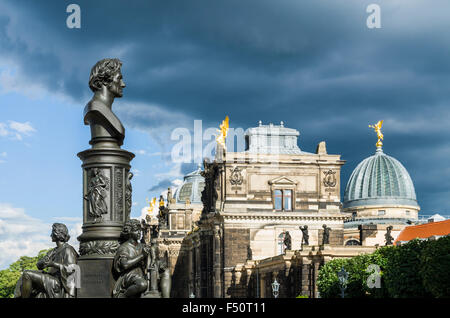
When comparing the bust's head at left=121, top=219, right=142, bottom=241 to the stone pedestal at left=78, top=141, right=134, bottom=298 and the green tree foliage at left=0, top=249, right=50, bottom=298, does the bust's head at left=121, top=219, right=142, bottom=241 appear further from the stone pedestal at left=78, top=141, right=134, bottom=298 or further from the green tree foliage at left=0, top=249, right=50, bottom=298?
the green tree foliage at left=0, top=249, right=50, bottom=298

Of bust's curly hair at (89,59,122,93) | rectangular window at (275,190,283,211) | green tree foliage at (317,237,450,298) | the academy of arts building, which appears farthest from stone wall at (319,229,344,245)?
bust's curly hair at (89,59,122,93)

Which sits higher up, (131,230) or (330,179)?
(330,179)

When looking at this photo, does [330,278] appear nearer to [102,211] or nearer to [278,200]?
[278,200]

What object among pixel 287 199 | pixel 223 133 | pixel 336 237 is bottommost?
pixel 336 237

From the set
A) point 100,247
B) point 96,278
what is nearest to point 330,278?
point 100,247

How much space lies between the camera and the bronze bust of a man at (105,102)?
57.5ft

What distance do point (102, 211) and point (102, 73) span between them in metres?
3.41

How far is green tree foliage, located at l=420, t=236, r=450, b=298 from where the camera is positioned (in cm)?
4466

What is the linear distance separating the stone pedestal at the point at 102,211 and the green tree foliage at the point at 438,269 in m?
31.8

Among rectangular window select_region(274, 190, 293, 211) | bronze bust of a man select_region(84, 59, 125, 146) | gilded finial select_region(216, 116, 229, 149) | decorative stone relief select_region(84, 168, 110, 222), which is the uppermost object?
gilded finial select_region(216, 116, 229, 149)

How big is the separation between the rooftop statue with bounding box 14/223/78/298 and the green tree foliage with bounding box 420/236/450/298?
33.0 m

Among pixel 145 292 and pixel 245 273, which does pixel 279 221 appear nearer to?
pixel 245 273

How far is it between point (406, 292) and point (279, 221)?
3979 cm

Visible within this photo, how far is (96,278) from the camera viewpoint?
53.7 feet
